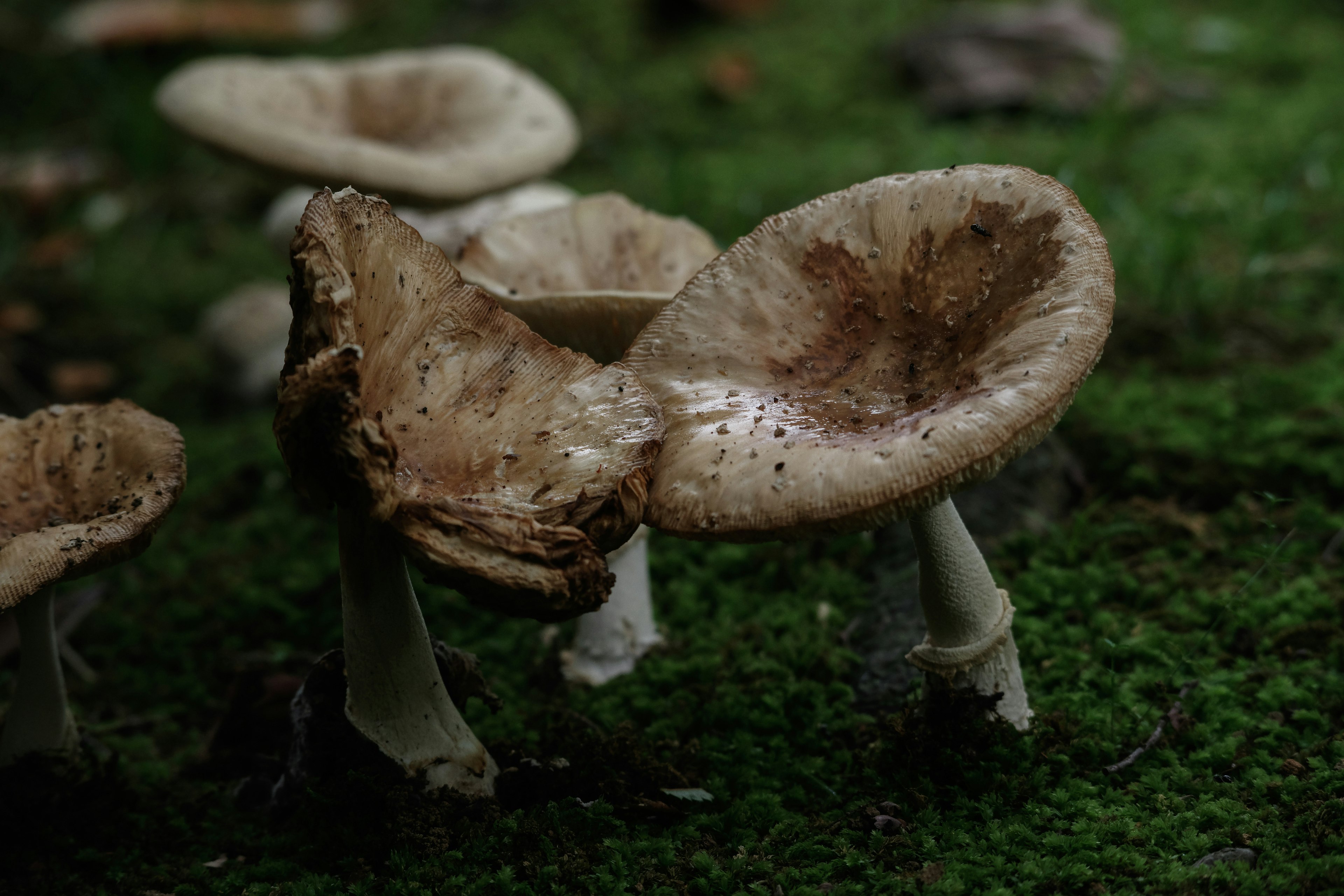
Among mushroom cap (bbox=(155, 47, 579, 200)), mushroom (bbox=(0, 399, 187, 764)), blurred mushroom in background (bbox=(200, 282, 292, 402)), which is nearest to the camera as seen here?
mushroom (bbox=(0, 399, 187, 764))

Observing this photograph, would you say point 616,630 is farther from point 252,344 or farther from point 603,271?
point 252,344

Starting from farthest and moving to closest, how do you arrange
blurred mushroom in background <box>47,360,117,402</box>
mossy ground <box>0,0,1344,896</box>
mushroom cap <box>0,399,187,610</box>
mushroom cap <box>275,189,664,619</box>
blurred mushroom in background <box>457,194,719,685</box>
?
blurred mushroom in background <box>47,360,117,402</box> → blurred mushroom in background <box>457,194,719,685</box> → mossy ground <box>0,0,1344,896</box> → mushroom cap <box>0,399,187,610</box> → mushroom cap <box>275,189,664,619</box>

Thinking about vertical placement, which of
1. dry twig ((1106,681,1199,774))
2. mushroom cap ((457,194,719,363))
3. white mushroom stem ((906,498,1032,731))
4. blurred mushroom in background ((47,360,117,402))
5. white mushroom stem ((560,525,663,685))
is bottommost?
blurred mushroom in background ((47,360,117,402))

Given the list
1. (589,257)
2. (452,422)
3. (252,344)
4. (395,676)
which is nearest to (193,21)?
(252,344)

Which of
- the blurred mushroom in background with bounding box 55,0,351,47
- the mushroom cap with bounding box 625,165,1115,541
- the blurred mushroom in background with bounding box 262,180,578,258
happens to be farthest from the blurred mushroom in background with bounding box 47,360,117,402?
the mushroom cap with bounding box 625,165,1115,541

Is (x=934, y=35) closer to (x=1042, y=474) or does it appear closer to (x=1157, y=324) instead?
(x=1157, y=324)

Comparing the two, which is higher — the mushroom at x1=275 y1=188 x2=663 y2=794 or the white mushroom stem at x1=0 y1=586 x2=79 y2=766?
the mushroom at x1=275 y1=188 x2=663 y2=794

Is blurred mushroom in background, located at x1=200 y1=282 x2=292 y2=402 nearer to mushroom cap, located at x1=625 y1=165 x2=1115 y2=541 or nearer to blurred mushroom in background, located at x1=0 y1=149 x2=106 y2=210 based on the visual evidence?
blurred mushroom in background, located at x1=0 y1=149 x2=106 y2=210
